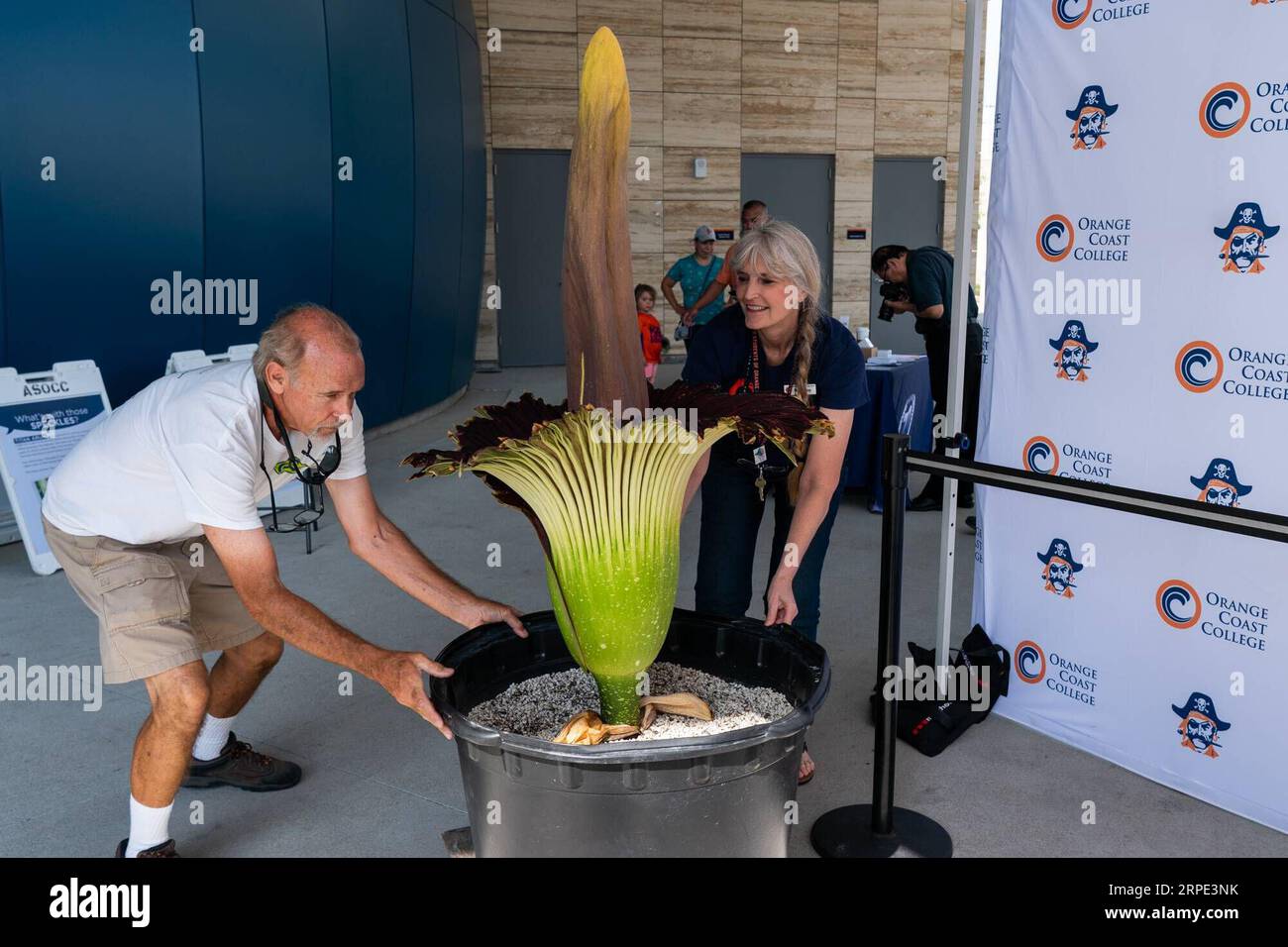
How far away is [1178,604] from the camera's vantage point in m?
3.14

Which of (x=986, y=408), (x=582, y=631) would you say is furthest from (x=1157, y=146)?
(x=582, y=631)

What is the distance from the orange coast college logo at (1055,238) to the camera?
331 centimetres

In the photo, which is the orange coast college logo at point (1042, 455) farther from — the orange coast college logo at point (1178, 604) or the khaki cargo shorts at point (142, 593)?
the khaki cargo shorts at point (142, 593)

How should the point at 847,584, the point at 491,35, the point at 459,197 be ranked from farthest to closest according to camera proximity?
the point at 491,35, the point at 459,197, the point at 847,584

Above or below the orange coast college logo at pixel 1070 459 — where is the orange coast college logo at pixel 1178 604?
below

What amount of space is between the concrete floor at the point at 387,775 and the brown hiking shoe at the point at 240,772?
31mm

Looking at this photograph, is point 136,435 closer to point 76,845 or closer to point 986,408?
point 76,845

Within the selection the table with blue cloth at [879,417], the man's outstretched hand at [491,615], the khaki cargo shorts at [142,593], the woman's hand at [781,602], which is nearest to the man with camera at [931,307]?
the table with blue cloth at [879,417]

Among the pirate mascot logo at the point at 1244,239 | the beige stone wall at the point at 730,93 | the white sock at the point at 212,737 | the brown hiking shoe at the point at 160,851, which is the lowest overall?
the brown hiking shoe at the point at 160,851

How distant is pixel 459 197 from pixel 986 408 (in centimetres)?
776

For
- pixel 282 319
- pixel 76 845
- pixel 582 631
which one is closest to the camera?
pixel 582 631

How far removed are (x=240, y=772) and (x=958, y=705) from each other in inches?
94.4

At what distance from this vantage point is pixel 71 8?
5.70 metres

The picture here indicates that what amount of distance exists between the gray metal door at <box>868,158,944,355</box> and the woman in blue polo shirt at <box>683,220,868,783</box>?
498 inches
